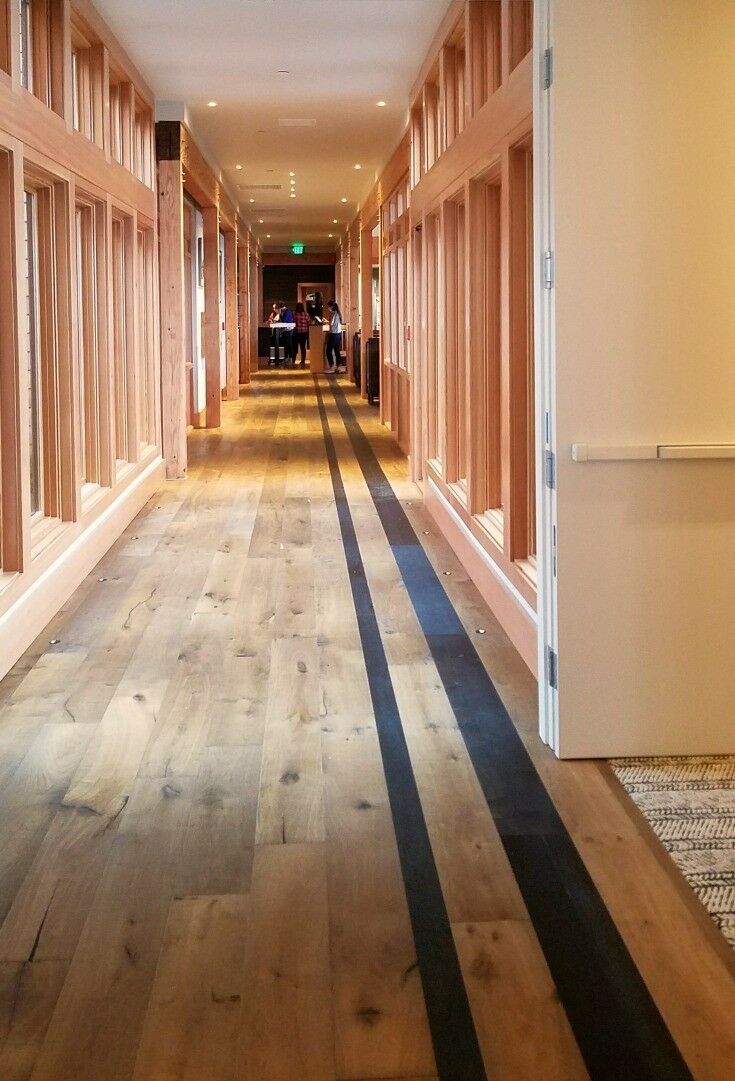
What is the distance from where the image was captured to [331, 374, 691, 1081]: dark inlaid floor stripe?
2.14 meters

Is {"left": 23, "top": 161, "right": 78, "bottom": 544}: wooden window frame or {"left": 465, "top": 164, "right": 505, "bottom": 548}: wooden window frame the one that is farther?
{"left": 465, "top": 164, "right": 505, "bottom": 548}: wooden window frame

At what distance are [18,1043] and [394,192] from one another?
37.9 ft

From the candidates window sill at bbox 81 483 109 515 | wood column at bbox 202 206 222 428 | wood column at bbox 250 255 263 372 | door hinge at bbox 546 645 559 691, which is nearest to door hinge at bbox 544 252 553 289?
door hinge at bbox 546 645 559 691

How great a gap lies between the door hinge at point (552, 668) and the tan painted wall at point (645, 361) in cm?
3

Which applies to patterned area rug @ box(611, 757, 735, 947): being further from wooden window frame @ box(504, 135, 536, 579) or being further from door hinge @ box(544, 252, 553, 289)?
wooden window frame @ box(504, 135, 536, 579)

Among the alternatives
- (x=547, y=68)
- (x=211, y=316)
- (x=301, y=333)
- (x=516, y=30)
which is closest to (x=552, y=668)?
(x=547, y=68)

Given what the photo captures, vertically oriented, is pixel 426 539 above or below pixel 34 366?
below

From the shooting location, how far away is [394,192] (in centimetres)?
1276

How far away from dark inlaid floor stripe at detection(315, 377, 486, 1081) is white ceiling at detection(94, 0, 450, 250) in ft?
13.7

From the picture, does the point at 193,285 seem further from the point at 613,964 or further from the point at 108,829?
the point at 613,964

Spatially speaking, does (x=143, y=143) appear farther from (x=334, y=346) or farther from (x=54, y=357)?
(x=334, y=346)

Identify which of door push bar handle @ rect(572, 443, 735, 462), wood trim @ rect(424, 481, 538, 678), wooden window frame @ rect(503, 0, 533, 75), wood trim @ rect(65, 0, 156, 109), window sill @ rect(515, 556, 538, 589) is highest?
wood trim @ rect(65, 0, 156, 109)

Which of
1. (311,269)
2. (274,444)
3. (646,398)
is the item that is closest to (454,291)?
(646,398)

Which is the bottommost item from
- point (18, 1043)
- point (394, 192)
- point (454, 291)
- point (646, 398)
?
point (18, 1043)
